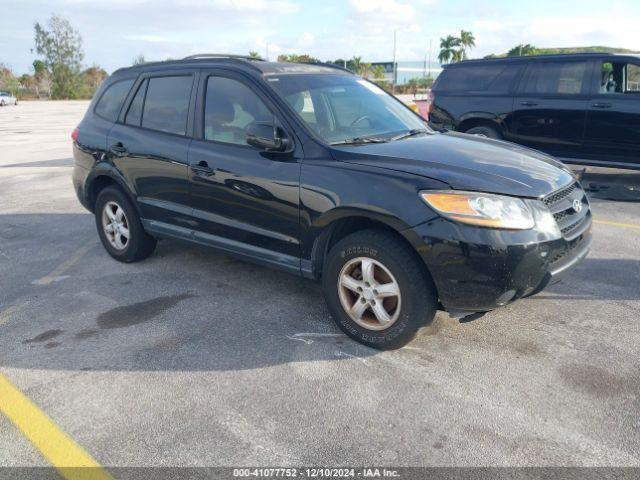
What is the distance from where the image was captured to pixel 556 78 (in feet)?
28.0

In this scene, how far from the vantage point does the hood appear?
11.0ft

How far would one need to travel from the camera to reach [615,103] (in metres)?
8.05

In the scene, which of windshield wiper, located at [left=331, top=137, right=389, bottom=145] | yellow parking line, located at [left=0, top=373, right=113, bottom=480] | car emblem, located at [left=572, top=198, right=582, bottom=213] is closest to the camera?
yellow parking line, located at [left=0, top=373, right=113, bottom=480]

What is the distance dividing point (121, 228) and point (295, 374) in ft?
9.23

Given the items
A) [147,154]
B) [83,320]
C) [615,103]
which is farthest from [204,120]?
[615,103]

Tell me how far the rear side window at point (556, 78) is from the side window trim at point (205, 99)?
5969 mm

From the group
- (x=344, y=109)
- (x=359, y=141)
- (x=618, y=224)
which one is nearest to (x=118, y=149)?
(x=344, y=109)

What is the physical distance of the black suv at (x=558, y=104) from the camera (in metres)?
8.09

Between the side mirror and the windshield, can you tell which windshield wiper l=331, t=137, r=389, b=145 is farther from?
the side mirror

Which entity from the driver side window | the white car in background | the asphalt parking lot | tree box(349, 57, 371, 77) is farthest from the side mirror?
tree box(349, 57, 371, 77)

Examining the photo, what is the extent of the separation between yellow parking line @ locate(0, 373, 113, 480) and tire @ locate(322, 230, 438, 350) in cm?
171

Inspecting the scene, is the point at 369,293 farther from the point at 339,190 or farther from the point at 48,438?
the point at 48,438

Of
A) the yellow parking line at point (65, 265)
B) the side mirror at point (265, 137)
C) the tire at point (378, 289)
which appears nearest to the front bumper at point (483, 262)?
the tire at point (378, 289)

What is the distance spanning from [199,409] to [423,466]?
1.22m
